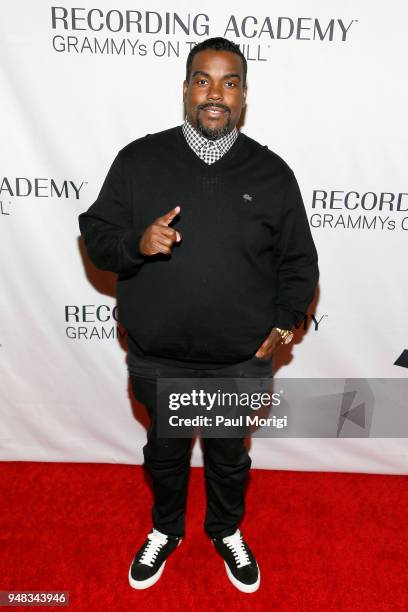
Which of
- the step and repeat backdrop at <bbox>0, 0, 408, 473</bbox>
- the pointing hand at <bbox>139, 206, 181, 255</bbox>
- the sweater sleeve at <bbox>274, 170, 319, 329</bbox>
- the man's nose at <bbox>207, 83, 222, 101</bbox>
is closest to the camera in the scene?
the pointing hand at <bbox>139, 206, 181, 255</bbox>

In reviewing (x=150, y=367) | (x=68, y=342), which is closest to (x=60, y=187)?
(x=68, y=342)

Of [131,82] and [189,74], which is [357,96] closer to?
[189,74]

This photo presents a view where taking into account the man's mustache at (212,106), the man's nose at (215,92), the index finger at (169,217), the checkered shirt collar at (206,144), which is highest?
the man's nose at (215,92)

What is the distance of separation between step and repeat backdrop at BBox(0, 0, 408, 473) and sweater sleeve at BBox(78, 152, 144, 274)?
0.50m

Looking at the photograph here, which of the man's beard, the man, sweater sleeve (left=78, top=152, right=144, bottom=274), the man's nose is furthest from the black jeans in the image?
the man's nose

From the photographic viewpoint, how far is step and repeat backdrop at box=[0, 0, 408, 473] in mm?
2037

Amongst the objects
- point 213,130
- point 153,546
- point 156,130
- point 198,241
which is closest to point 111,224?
point 198,241

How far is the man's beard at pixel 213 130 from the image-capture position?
1677 mm

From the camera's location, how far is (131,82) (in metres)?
2.10

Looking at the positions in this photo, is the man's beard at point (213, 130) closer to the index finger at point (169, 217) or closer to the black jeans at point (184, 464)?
the index finger at point (169, 217)

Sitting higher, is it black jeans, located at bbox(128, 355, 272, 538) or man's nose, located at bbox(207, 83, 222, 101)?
man's nose, located at bbox(207, 83, 222, 101)

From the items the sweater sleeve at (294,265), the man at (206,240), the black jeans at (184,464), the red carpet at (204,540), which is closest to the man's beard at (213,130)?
the man at (206,240)

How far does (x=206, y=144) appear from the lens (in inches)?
67.5

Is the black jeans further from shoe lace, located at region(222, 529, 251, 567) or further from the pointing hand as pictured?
the pointing hand
